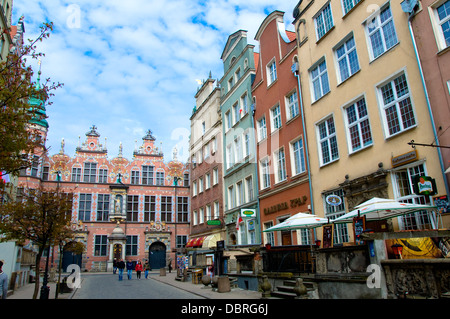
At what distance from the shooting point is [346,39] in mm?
16922

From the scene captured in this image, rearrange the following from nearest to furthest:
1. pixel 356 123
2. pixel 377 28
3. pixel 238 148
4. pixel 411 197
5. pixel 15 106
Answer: pixel 15 106 < pixel 411 197 < pixel 377 28 < pixel 356 123 < pixel 238 148

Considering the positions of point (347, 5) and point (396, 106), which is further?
point (347, 5)

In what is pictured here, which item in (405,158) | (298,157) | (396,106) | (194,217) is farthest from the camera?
(194,217)

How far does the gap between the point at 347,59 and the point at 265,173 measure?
966cm

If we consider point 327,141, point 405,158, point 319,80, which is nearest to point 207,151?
point 319,80

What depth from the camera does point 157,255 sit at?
47375 mm

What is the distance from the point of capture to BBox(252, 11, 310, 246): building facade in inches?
789

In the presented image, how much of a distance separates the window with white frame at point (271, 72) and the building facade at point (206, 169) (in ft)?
30.6

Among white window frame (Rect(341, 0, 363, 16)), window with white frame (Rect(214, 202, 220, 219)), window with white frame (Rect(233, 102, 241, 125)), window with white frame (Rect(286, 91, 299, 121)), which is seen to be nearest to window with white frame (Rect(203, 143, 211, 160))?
window with white frame (Rect(214, 202, 220, 219))

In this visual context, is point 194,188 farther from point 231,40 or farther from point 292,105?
point 292,105

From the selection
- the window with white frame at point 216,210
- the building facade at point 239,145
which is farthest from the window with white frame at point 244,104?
the window with white frame at point 216,210

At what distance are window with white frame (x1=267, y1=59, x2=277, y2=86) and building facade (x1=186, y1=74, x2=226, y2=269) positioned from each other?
934 cm

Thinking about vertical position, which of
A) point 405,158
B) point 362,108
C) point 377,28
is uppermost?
point 377,28

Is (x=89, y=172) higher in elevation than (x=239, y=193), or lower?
higher
